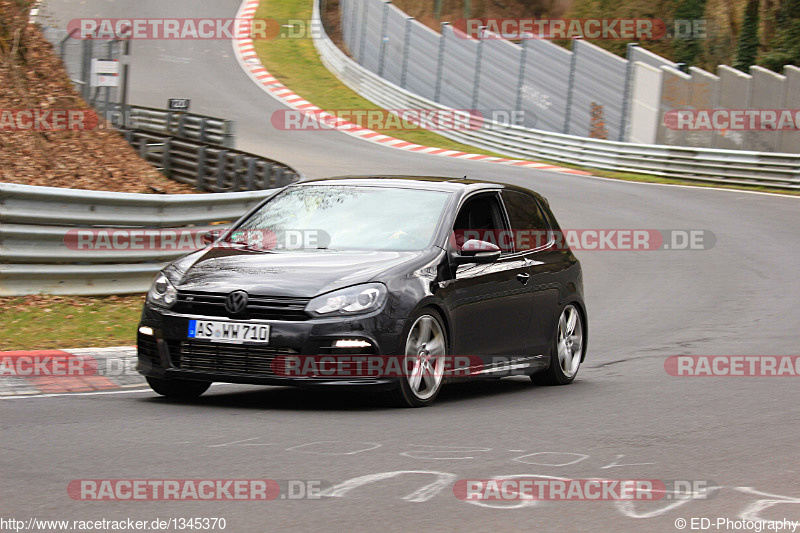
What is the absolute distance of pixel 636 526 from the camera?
17.6 feet

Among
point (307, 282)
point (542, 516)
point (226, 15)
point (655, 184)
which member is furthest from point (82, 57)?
point (226, 15)

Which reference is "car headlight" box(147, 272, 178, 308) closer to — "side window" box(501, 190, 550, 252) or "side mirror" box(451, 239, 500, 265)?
"side mirror" box(451, 239, 500, 265)

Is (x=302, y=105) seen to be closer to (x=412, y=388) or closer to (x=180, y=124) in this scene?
(x=180, y=124)

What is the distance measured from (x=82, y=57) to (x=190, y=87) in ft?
61.8

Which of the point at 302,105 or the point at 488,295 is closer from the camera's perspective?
the point at 488,295

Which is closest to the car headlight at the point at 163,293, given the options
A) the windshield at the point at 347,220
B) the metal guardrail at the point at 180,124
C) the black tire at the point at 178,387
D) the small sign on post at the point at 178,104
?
the black tire at the point at 178,387

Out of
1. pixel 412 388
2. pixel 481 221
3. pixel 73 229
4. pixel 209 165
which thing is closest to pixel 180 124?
pixel 209 165

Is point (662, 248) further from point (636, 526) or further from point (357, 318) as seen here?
point (636, 526)

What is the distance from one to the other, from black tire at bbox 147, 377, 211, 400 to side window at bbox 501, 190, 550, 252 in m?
2.76

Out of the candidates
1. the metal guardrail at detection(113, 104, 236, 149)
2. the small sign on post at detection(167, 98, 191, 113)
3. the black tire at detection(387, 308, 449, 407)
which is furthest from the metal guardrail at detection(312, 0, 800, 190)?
the black tire at detection(387, 308, 449, 407)

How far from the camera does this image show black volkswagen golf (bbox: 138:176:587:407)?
7.96 m

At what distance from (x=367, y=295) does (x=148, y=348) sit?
59.3 inches

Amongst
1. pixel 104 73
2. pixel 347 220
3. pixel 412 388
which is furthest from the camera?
pixel 104 73

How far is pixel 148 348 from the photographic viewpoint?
8.34 metres
